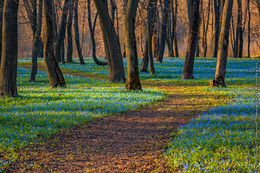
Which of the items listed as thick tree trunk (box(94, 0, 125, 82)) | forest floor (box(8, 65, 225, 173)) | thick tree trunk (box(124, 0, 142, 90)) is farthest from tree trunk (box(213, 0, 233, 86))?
forest floor (box(8, 65, 225, 173))

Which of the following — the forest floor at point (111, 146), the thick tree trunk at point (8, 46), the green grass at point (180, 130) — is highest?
the thick tree trunk at point (8, 46)

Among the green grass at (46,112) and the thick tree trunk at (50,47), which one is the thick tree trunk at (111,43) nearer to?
the thick tree trunk at (50,47)

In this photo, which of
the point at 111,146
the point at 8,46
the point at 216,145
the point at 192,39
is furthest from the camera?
the point at 192,39

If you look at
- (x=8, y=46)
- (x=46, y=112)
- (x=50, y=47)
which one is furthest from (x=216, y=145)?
(x=50, y=47)

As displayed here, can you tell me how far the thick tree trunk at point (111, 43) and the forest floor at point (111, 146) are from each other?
34.7ft

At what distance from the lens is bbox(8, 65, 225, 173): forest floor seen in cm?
642

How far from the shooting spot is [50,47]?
19.4 metres

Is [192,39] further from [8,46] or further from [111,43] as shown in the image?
[8,46]

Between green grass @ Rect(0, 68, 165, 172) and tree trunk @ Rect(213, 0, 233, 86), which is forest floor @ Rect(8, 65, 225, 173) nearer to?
green grass @ Rect(0, 68, 165, 172)

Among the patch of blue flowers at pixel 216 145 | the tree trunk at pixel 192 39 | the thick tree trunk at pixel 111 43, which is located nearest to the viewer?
the patch of blue flowers at pixel 216 145

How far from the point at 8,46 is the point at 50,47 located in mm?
4794

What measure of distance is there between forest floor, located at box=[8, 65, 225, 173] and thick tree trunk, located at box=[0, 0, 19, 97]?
21.2 ft

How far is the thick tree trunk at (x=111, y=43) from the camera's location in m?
20.7

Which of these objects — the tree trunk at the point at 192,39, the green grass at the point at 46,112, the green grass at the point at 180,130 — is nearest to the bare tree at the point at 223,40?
the green grass at the point at 180,130
